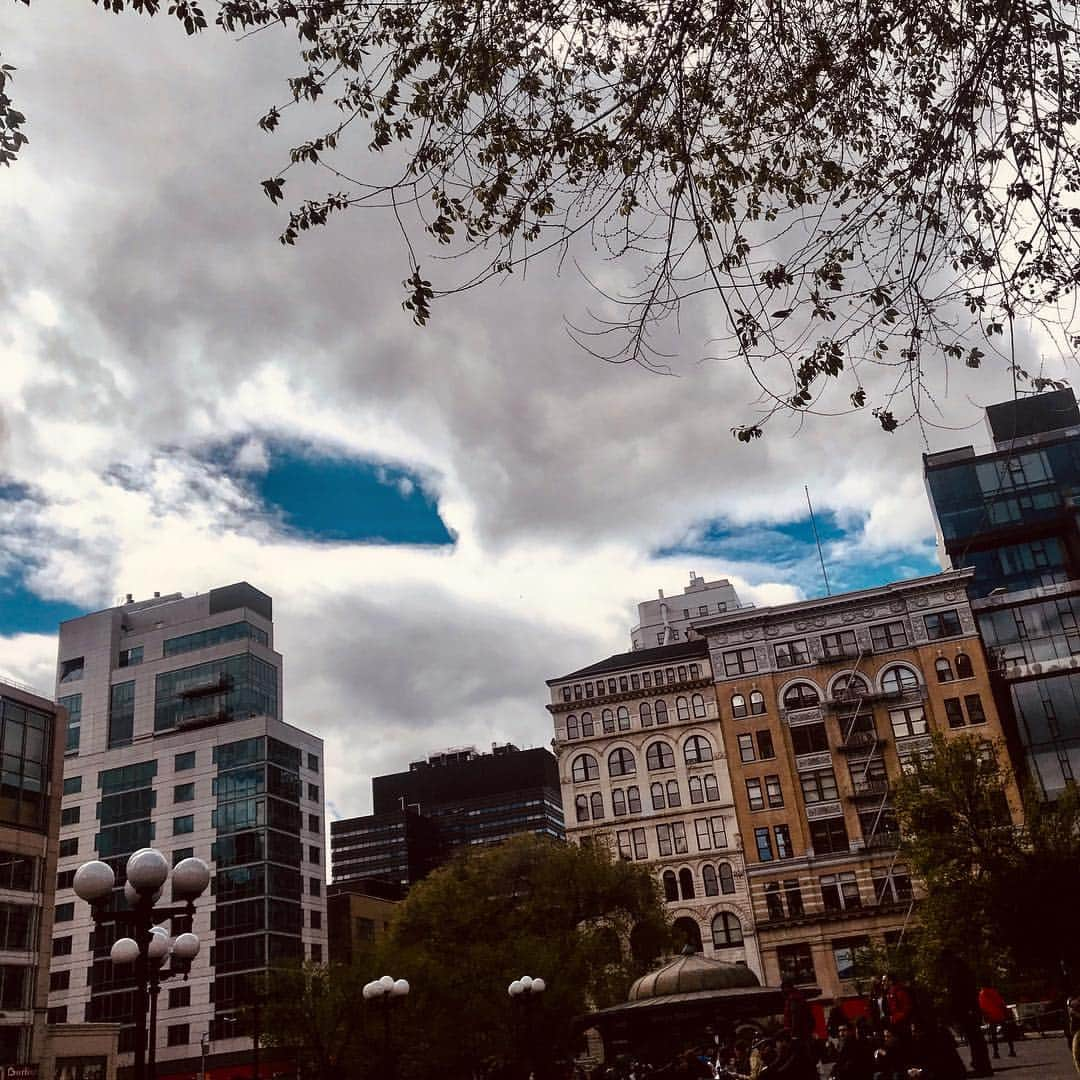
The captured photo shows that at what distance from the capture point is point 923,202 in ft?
29.2

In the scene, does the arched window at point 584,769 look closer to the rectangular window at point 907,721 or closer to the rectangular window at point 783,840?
the rectangular window at point 783,840

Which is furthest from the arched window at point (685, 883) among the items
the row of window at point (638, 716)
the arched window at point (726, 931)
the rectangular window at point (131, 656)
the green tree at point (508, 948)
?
the rectangular window at point (131, 656)

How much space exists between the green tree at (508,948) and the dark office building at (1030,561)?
80.4 ft

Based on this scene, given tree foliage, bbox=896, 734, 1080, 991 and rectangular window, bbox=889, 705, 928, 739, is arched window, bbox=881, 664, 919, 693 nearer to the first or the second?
rectangular window, bbox=889, 705, 928, 739

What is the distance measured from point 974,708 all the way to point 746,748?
12.3m

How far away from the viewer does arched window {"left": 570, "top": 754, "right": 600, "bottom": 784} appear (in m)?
63.5

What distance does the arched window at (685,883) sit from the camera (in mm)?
59031

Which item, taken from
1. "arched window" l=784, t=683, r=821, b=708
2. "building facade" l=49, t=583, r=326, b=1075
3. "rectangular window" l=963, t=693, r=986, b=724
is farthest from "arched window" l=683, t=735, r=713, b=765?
"building facade" l=49, t=583, r=326, b=1075

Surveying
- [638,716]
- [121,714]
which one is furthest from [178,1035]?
[638,716]

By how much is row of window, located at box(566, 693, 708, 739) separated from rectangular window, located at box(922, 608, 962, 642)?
43.3 ft

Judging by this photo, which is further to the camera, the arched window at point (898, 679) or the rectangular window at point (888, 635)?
the rectangular window at point (888, 635)

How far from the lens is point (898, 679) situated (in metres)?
60.0

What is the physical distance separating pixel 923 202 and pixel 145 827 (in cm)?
7387

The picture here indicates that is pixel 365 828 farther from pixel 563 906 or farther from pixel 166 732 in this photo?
pixel 563 906
